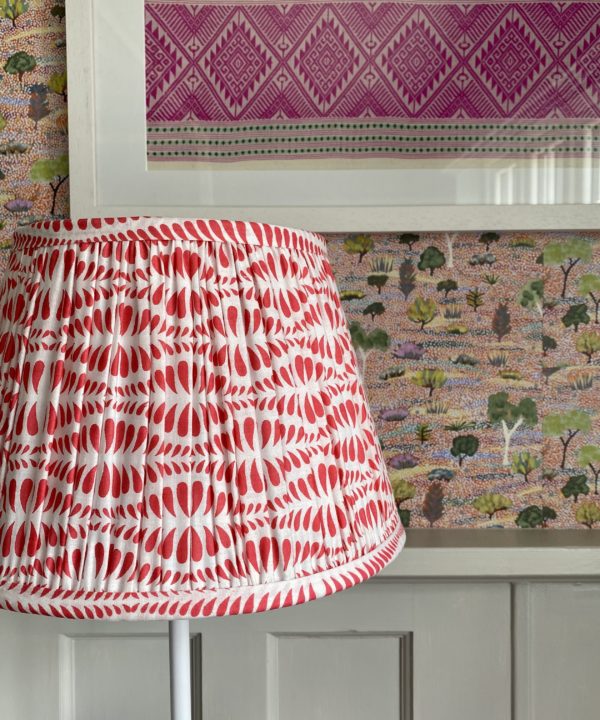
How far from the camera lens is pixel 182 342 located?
48 centimetres

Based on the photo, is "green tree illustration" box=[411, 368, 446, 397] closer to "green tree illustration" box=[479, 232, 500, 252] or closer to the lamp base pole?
"green tree illustration" box=[479, 232, 500, 252]

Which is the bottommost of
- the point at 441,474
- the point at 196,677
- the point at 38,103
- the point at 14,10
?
the point at 196,677

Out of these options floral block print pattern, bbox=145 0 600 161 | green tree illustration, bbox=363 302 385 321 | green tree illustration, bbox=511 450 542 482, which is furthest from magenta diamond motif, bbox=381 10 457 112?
green tree illustration, bbox=511 450 542 482

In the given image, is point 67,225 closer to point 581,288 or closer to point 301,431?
point 301,431

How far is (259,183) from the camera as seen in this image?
2.94 feet

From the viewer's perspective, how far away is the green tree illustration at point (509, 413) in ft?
3.11

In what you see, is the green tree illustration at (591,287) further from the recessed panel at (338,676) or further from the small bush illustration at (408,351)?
the recessed panel at (338,676)

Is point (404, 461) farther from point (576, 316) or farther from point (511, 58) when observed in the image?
point (511, 58)

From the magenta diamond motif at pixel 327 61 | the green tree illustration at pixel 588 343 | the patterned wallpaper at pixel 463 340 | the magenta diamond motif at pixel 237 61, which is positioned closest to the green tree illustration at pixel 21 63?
the patterned wallpaper at pixel 463 340

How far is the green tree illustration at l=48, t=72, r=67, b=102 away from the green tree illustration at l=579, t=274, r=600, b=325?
72cm

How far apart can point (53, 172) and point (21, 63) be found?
0.15 metres

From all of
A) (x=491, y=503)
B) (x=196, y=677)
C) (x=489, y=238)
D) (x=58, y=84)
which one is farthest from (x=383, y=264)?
(x=196, y=677)

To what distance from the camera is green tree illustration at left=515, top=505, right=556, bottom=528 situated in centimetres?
96

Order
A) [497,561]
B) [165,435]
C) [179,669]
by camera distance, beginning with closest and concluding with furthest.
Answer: [165,435] → [179,669] → [497,561]
